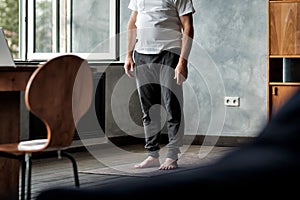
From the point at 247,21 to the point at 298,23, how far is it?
0.60 m

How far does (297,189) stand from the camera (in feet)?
0.80

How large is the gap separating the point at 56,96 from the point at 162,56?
6.88 ft

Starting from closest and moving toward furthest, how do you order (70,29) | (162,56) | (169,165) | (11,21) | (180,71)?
(180,71) < (162,56) < (169,165) < (70,29) < (11,21)

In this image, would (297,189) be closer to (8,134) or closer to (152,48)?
(8,134)

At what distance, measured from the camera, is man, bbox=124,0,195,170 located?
16.4 feet

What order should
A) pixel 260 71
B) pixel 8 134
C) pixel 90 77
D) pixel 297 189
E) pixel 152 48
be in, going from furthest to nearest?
pixel 260 71, pixel 152 48, pixel 8 134, pixel 90 77, pixel 297 189

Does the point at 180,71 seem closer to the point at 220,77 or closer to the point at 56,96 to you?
the point at 56,96

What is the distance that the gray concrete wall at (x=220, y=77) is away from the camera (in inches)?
271

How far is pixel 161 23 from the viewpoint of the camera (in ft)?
16.5

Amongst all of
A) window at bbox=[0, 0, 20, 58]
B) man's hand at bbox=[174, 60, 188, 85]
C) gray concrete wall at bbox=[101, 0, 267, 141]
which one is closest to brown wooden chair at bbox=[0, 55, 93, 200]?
man's hand at bbox=[174, 60, 188, 85]

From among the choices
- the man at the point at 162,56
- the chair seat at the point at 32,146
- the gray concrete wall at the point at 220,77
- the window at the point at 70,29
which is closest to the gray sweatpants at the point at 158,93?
the man at the point at 162,56

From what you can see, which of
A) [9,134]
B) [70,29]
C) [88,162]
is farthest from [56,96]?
[70,29]

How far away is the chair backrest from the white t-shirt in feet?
6.46

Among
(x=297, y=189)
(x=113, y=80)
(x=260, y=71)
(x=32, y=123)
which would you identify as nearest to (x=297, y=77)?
(x=260, y=71)
